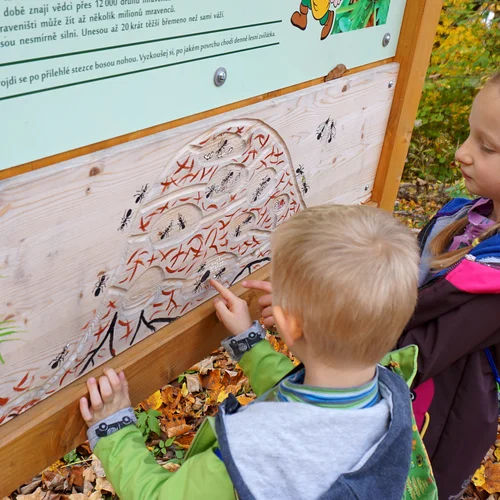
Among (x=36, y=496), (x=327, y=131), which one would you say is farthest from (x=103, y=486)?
(x=327, y=131)

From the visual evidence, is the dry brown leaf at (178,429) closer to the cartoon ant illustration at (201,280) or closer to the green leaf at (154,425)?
the green leaf at (154,425)

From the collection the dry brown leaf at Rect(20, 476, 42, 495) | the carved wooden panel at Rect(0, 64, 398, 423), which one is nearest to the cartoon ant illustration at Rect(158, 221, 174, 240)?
the carved wooden panel at Rect(0, 64, 398, 423)

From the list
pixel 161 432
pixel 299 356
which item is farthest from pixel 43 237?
pixel 161 432

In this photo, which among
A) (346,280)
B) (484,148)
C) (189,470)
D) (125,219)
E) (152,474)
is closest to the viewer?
(346,280)

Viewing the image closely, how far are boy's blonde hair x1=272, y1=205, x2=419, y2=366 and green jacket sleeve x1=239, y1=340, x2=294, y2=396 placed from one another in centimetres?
52

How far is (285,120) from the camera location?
69.0 inches

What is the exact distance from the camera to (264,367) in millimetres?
1551

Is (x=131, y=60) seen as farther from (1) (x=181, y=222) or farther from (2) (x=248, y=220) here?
(2) (x=248, y=220)

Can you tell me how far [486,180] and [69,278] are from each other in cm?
110

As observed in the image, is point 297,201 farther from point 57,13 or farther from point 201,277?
point 57,13

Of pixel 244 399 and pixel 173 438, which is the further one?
pixel 244 399

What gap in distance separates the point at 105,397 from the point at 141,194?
55 centimetres

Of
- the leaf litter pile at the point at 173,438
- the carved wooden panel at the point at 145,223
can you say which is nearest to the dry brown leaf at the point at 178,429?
the leaf litter pile at the point at 173,438

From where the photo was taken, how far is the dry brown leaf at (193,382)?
2699mm
